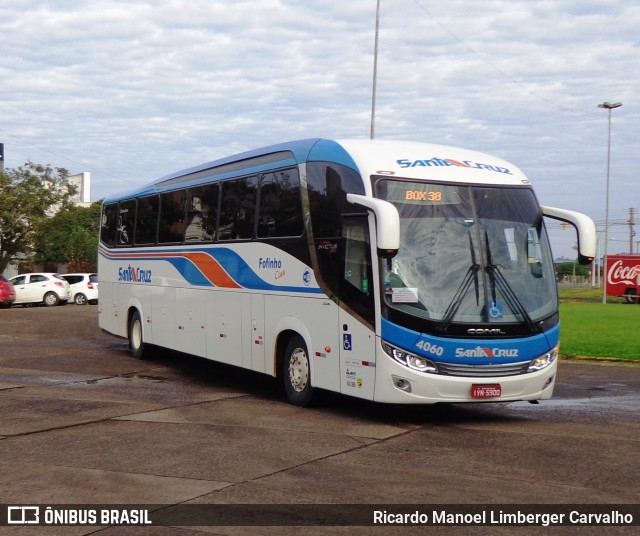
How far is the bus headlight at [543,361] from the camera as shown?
11.1 meters

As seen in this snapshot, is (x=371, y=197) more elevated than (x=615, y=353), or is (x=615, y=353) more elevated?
(x=371, y=197)

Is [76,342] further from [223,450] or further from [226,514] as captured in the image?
[226,514]

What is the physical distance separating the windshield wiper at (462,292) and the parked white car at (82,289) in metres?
36.0

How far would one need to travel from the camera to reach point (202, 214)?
1572 centimetres

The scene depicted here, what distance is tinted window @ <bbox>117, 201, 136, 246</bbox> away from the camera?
774 inches

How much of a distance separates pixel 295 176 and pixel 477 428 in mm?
4047

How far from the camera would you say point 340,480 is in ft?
26.1

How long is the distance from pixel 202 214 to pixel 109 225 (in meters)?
6.37

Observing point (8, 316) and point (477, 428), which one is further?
point (8, 316)

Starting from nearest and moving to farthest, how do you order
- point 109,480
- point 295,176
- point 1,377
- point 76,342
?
1. point 109,480
2. point 295,176
3. point 1,377
4. point 76,342

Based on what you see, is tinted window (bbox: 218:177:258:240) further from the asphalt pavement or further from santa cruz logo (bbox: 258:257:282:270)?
the asphalt pavement

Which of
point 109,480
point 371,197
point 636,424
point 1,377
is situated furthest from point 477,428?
point 1,377

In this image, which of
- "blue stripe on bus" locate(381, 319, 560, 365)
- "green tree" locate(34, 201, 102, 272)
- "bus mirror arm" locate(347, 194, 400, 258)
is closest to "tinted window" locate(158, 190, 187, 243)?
"blue stripe on bus" locate(381, 319, 560, 365)

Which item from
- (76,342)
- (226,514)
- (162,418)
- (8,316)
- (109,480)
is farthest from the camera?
(8,316)
